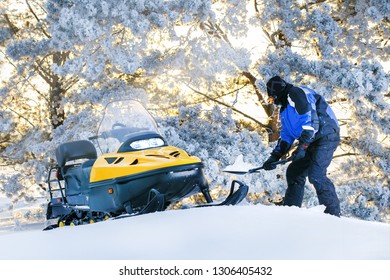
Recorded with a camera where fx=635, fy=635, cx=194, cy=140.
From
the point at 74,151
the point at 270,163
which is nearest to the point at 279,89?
the point at 270,163

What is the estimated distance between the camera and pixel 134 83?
13609 mm

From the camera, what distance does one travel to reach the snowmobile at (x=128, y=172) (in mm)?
5609

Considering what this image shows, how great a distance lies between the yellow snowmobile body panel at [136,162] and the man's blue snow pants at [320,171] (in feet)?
3.54

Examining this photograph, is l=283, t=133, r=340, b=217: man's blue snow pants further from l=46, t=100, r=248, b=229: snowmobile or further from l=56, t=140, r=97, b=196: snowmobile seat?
l=56, t=140, r=97, b=196: snowmobile seat

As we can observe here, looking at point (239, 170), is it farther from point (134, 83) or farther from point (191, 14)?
point (134, 83)

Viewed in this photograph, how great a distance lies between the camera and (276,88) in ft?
19.8

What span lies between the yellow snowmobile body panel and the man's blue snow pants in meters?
1.08

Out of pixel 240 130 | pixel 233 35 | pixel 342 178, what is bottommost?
pixel 342 178

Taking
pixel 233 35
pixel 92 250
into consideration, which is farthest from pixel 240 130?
pixel 92 250

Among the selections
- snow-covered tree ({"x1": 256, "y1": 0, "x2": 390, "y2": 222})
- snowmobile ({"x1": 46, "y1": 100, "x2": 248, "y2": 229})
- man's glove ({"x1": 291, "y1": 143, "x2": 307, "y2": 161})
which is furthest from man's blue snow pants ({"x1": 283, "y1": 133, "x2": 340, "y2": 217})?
snow-covered tree ({"x1": 256, "y1": 0, "x2": 390, "y2": 222})

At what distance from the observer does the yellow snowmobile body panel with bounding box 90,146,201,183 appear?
562 cm

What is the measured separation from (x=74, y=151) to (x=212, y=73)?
19.1 ft

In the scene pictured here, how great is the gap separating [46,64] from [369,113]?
744 centimetres
